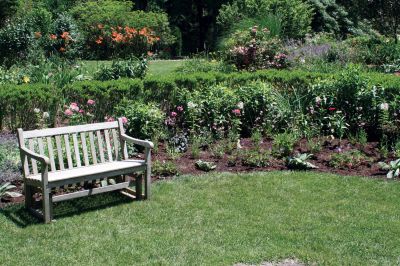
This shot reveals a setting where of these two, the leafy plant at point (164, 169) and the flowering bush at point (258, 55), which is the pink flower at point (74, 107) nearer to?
the leafy plant at point (164, 169)

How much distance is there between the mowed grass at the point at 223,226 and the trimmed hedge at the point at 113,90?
2.38 m

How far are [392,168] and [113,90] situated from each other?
4.16 meters

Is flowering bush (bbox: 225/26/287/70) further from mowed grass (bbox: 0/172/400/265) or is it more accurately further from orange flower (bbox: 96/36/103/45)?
mowed grass (bbox: 0/172/400/265)

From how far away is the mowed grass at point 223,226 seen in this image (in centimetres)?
485

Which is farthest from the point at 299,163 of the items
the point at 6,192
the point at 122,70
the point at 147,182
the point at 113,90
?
the point at 122,70

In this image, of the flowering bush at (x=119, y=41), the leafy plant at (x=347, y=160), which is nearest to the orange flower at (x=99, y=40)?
the flowering bush at (x=119, y=41)

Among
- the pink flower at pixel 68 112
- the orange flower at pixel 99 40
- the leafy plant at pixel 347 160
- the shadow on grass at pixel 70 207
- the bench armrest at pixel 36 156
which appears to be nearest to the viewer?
the bench armrest at pixel 36 156

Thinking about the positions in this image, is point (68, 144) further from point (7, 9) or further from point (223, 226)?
point (7, 9)

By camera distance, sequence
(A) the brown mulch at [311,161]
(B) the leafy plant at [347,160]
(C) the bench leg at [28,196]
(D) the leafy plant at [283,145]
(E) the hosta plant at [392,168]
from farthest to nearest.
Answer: (D) the leafy plant at [283,145] < (B) the leafy plant at [347,160] < (A) the brown mulch at [311,161] < (E) the hosta plant at [392,168] < (C) the bench leg at [28,196]

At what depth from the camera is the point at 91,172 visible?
5.89 meters

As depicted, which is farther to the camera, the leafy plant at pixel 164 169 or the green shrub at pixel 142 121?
the green shrub at pixel 142 121

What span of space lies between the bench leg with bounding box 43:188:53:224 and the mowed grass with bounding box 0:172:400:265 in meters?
0.12

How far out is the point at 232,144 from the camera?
8195mm

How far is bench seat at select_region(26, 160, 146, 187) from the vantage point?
564cm
